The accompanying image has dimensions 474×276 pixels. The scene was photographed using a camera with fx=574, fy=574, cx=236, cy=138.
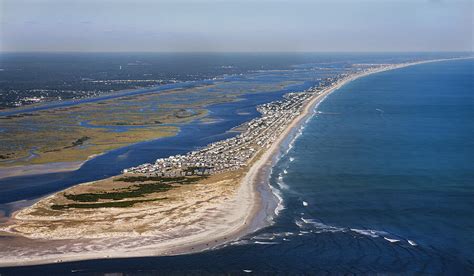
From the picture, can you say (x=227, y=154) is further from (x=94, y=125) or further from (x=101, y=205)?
(x=94, y=125)

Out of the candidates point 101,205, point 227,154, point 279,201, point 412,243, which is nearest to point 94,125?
point 227,154

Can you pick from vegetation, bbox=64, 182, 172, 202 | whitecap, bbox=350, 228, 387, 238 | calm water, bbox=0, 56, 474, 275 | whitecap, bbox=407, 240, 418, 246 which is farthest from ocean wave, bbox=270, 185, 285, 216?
whitecap, bbox=407, 240, 418, 246

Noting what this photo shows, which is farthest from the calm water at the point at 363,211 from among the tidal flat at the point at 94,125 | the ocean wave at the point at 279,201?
the tidal flat at the point at 94,125

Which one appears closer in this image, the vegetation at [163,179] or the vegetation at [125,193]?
the vegetation at [125,193]

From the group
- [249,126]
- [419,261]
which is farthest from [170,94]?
[419,261]

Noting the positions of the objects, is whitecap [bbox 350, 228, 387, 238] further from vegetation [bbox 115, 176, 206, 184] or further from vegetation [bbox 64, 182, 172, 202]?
vegetation [bbox 115, 176, 206, 184]

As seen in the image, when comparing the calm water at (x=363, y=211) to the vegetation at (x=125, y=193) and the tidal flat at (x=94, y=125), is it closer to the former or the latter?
the vegetation at (x=125, y=193)
